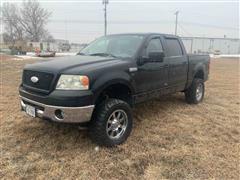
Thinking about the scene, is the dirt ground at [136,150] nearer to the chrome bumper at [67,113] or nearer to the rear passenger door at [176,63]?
the chrome bumper at [67,113]

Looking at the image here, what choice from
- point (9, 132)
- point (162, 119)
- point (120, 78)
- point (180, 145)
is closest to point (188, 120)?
point (162, 119)

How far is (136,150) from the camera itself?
396cm

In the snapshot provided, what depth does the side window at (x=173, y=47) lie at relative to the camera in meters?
5.62

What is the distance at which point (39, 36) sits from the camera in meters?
72.3

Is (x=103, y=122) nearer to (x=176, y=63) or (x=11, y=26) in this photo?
(x=176, y=63)

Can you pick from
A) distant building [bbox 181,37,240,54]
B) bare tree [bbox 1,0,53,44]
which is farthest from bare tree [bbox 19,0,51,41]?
distant building [bbox 181,37,240,54]

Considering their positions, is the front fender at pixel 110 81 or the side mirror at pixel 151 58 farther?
the side mirror at pixel 151 58

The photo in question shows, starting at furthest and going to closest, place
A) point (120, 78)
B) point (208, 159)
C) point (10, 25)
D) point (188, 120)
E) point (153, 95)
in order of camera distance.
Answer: point (10, 25), point (188, 120), point (153, 95), point (120, 78), point (208, 159)

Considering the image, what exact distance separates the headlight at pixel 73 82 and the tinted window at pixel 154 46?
169 centimetres

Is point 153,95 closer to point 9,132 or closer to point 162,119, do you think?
point 162,119

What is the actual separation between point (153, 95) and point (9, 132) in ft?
8.78

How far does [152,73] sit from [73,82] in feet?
5.73

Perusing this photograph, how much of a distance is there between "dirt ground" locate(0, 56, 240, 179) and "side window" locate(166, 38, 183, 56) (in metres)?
1.35

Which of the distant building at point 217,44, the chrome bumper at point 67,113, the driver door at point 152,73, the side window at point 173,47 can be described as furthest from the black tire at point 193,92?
the distant building at point 217,44
